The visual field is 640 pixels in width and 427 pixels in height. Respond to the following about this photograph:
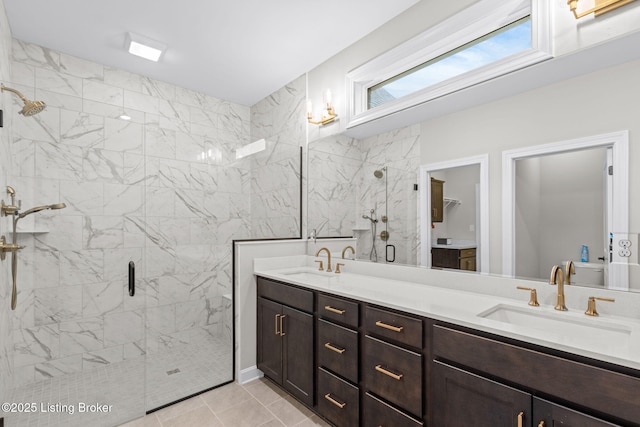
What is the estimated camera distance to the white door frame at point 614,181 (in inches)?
51.3

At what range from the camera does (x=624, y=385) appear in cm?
91

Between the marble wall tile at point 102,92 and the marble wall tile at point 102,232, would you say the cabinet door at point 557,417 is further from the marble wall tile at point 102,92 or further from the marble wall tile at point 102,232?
the marble wall tile at point 102,92

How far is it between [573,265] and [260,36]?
8.65 ft

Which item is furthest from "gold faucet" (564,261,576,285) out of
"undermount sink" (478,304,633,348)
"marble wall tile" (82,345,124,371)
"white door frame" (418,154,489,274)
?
"marble wall tile" (82,345,124,371)

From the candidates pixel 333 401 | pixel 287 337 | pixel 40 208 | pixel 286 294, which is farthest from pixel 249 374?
pixel 40 208

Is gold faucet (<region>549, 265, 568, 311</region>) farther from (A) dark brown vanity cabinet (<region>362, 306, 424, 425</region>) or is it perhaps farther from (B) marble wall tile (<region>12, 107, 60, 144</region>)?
(B) marble wall tile (<region>12, 107, 60, 144</region>)

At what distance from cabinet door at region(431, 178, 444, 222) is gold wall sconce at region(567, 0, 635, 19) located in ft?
3.27

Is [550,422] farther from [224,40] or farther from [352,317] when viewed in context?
[224,40]

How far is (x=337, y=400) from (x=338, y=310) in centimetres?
54

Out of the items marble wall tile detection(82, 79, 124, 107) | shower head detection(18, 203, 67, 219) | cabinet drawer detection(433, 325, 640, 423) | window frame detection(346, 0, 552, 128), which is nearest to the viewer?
cabinet drawer detection(433, 325, 640, 423)

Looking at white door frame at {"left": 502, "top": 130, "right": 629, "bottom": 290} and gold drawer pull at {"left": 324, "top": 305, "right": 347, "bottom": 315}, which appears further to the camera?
gold drawer pull at {"left": 324, "top": 305, "right": 347, "bottom": 315}

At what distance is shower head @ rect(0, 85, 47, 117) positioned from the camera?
1.84m

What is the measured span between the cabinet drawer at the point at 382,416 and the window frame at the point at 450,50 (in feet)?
6.03

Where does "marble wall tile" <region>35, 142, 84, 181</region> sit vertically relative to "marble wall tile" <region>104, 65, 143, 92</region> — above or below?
below
